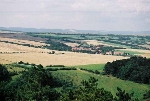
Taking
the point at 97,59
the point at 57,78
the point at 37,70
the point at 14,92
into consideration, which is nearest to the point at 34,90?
the point at 14,92

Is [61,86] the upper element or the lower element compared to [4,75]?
lower

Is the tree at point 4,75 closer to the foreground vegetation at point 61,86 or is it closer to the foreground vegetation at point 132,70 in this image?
the foreground vegetation at point 61,86

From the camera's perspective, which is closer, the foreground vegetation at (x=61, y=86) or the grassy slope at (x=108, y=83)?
the foreground vegetation at (x=61, y=86)

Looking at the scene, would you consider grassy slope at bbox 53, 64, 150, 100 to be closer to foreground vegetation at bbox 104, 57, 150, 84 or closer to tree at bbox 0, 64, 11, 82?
foreground vegetation at bbox 104, 57, 150, 84

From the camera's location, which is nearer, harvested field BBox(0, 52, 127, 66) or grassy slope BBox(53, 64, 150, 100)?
grassy slope BBox(53, 64, 150, 100)

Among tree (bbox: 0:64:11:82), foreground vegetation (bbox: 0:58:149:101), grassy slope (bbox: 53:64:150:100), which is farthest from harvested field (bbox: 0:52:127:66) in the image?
tree (bbox: 0:64:11:82)

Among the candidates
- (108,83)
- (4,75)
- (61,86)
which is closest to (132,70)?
(108,83)

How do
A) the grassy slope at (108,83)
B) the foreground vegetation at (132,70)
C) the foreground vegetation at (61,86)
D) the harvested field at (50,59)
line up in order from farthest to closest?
1. the harvested field at (50,59)
2. the foreground vegetation at (132,70)
3. the grassy slope at (108,83)
4. the foreground vegetation at (61,86)

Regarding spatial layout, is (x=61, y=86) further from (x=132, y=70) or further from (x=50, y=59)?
(x=50, y=59)

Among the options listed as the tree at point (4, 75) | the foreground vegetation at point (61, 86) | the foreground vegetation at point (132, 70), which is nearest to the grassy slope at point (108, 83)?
the foreground vegetation at point (61, 86)

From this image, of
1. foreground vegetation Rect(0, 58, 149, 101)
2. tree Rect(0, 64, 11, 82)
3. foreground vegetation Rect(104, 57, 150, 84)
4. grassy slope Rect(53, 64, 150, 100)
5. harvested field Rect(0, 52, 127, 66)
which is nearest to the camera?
foreground vegetation Rect(0, 58, 149, 101)

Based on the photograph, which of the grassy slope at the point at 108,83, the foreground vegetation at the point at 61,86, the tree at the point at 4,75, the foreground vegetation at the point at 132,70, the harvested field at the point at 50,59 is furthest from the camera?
the harvested field at the point at 50,59
